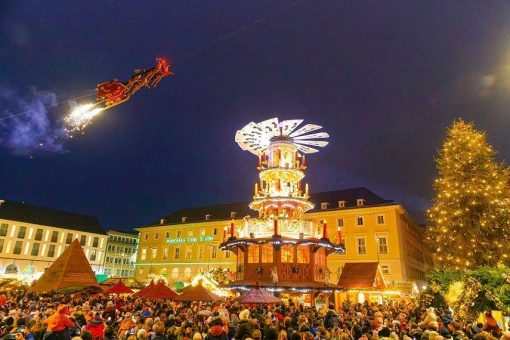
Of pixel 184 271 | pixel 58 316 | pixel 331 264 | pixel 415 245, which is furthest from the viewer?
pixel 184 271

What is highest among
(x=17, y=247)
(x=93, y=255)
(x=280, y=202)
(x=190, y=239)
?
(x=280, y=202)

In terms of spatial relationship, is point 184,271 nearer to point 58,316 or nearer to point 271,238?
point 271,238

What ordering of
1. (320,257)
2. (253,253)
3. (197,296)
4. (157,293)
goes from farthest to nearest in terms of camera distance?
1. (320,257)
2. (253,253)
3. (157,293)
4. (197,296)

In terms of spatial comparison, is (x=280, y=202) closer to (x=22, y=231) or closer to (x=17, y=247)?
(x=17, y=247)

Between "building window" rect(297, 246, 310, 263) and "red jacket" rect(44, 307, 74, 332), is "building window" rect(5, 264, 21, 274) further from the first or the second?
"red jacket" rect(44, 307, 74, 332)

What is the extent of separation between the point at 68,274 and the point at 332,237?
40.3 m

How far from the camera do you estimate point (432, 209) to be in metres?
32.3

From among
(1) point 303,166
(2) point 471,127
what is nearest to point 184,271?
(1) point 303,166

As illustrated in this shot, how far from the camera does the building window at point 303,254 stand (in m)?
28.7

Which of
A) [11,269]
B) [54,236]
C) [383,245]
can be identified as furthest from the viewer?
[54,236]

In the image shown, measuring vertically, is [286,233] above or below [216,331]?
above

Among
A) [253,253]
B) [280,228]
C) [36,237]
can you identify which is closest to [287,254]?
[280,228]

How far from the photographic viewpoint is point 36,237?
227ft

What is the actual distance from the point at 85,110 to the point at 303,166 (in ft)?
76.9
